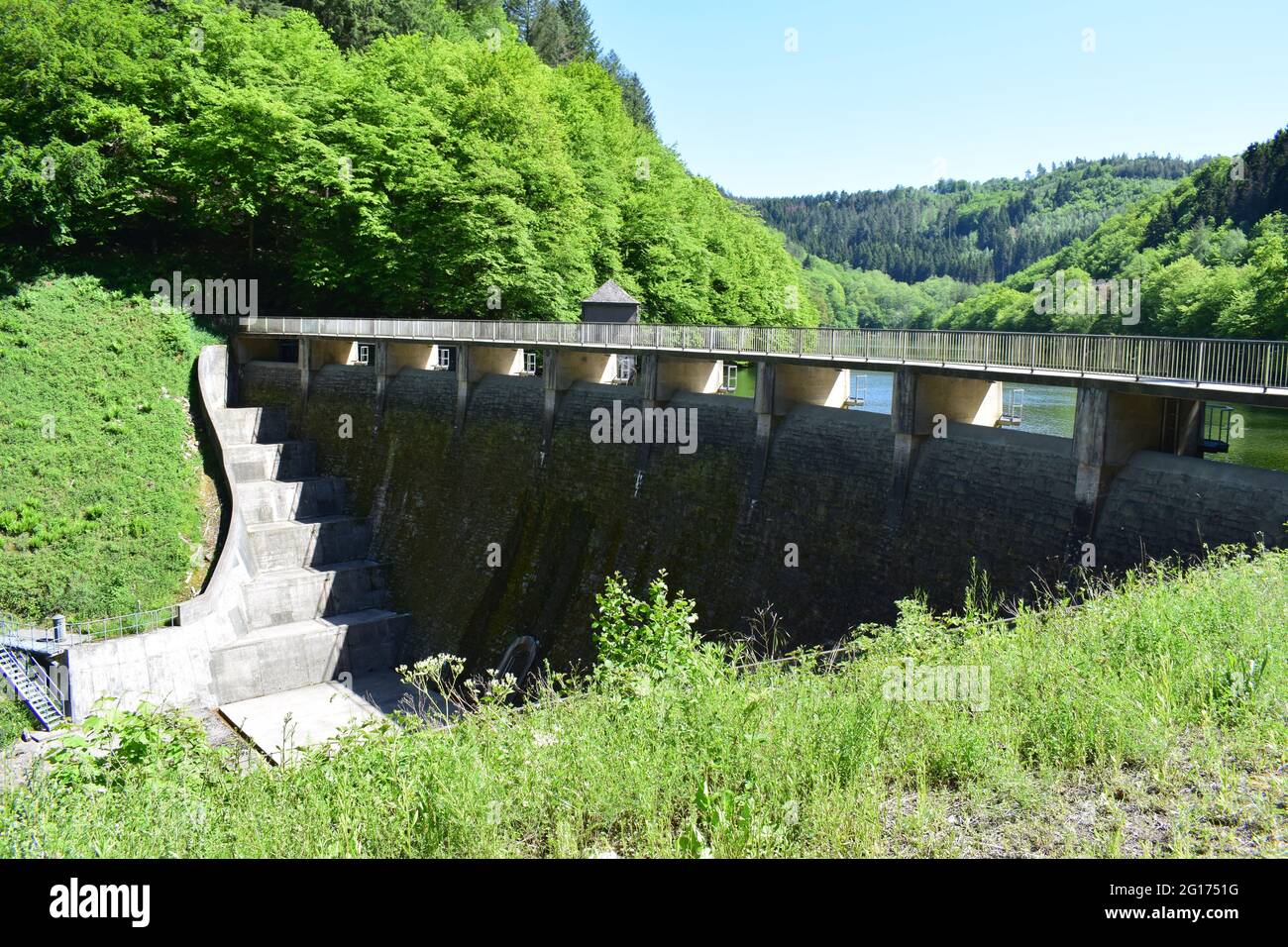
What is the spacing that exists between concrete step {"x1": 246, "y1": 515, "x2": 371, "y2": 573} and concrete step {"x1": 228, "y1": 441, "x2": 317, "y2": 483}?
270 centimetres

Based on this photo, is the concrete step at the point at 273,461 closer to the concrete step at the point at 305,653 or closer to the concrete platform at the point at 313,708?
the concrete step at the point at 305,653

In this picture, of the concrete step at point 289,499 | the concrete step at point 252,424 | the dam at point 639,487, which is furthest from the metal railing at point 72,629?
the concrete step at point 252,424

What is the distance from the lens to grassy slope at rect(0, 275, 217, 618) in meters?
26.2

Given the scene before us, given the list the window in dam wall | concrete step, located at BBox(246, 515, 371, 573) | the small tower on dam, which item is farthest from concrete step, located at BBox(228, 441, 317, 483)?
the window in dam wall

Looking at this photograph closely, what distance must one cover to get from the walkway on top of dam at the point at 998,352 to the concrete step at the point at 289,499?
8255 millimetres

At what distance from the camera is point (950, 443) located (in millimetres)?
18281

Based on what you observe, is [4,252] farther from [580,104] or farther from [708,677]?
[708,677]

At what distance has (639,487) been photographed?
24172 millimetres

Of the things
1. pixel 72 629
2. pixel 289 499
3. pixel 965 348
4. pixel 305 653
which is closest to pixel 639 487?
pixel 965 348

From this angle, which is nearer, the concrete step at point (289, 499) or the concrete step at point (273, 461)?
the concrete step at point (289, 499)

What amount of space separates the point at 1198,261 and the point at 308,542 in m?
74.3

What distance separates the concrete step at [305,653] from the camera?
2514 cm

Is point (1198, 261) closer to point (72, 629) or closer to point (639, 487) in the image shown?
point (639, 487)

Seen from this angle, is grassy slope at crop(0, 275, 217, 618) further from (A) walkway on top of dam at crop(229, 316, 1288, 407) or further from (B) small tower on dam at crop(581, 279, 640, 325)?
(B) small tower on dam at crop(581, 279, 640, 325)
